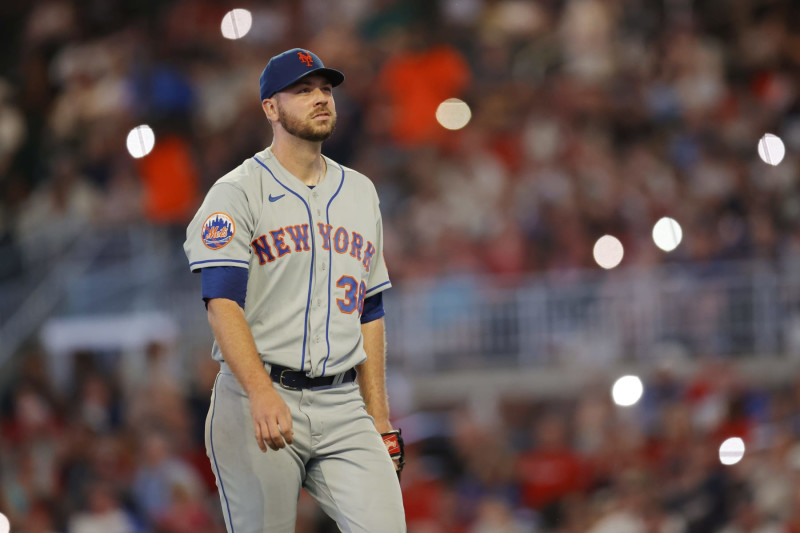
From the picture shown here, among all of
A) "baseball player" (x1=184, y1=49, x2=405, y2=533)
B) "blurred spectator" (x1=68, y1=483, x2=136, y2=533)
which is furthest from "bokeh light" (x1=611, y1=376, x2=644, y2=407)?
"baseball player" (x1=184, y1=49, x2=405, y2=533)

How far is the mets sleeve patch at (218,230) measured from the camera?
3.50 metres

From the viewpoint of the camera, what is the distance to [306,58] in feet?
12.1

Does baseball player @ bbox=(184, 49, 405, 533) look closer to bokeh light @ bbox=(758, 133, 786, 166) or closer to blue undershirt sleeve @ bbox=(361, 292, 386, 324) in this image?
blue undershirt sleeve @ bbox=(361, 292, 386, 324)

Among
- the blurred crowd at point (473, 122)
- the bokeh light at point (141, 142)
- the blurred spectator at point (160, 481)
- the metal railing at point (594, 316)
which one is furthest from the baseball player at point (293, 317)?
the bokeh light at point (141, 142)

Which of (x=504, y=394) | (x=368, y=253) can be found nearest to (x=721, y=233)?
(x=504, y=394)

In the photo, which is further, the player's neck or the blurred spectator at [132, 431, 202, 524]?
the blurred spectator at [132, 431, 202, 524]

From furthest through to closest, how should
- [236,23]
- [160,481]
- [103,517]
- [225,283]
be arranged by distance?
[236,23]
[160,481]
[103,517]
[225,283]

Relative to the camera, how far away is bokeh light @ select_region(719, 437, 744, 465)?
7312 millimetres

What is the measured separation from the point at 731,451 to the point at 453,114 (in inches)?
148

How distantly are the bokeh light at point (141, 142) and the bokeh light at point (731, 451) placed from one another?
5035 mm

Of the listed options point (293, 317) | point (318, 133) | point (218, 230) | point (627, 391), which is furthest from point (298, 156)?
point (627, 391)

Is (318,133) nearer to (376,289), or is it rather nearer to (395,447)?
(376,289)

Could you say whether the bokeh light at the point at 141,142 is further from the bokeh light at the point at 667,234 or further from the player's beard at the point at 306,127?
the player's beard at the point at 306,127

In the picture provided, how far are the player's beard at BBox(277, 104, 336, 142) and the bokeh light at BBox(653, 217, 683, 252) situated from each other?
561 cm
